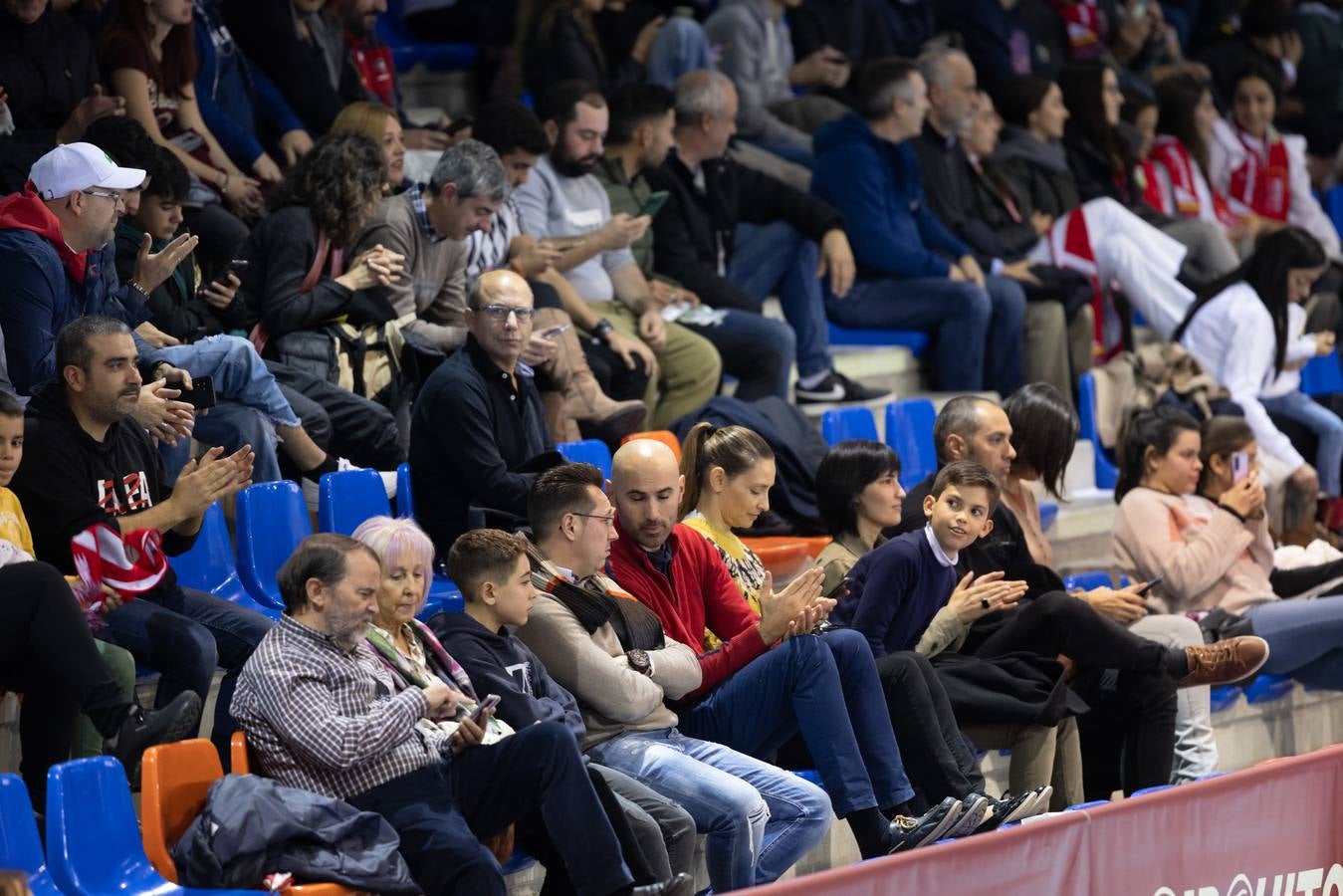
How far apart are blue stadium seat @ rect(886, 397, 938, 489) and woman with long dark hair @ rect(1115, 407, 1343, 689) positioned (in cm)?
79

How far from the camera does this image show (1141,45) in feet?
38.5

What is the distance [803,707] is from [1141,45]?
7327mm

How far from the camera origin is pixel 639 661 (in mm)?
5199

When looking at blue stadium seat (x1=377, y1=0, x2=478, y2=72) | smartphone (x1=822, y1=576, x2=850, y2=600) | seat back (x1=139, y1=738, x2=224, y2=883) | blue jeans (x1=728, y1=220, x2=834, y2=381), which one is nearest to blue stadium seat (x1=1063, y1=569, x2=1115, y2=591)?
smartphone (x1=822, y1=576, x2=850, y2=600)

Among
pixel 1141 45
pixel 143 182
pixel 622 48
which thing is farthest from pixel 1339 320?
pixel 143 182

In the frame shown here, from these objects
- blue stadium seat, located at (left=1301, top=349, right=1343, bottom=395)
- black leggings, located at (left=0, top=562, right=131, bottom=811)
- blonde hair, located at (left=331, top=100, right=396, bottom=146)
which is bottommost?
blue stadium seat, located at (left=1301, top=349, right=1343, bottom=395)

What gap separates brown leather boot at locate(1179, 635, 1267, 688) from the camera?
6215 millimetres

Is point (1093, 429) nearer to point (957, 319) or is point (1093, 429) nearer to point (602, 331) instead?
point (957, 319)

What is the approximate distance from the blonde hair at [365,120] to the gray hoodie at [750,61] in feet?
10.1

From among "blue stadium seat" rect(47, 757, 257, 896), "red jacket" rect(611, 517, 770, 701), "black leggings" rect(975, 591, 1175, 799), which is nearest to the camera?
"blue stadium seat" rect(47, 757, 257, 896)

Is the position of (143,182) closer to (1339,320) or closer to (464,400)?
(464,400)

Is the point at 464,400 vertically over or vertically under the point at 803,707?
over

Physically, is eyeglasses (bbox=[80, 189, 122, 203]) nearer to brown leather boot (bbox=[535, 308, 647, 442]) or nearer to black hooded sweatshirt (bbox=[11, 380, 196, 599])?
black hooded sweatshirt (bbox=[11, 380, 196, 599])

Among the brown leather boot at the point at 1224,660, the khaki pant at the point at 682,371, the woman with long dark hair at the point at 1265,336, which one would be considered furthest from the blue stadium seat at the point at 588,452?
the woman with long dark hair at the point at 1265,336
